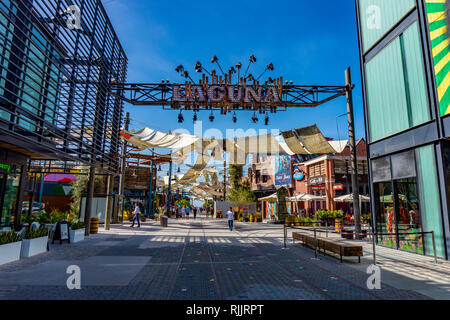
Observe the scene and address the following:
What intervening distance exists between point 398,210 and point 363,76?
21.7ft

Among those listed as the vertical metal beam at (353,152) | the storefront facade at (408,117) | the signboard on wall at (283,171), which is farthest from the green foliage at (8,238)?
the signboard on wall at (283,171)

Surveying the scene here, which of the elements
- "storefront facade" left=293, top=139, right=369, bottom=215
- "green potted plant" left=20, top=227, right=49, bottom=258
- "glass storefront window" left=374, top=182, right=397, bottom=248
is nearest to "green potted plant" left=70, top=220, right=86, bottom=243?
"green potted plant" left=20, top=227, right=49, bottom=258

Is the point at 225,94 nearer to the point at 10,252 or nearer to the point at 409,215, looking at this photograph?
the point at 409,215

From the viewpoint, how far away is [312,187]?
2955cm

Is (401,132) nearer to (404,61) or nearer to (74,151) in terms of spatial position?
(404,61)

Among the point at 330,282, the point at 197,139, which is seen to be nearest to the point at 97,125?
the point at 197,139

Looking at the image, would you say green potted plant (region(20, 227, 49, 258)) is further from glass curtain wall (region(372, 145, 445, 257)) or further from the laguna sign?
glass curtain wall (region(372, 145, 445, 257))

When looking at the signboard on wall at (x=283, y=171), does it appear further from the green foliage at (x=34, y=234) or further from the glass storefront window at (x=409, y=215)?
the green foliage at (x=34, y=234)

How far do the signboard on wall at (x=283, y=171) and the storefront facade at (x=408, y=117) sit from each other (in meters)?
22.3

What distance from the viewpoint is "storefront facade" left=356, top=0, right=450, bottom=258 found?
9102mm

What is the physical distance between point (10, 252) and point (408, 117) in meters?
14.0

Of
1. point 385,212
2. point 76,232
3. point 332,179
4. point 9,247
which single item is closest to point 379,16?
point 385,212

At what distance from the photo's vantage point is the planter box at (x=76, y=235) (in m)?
12.0

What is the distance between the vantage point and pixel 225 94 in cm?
1429
